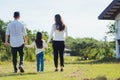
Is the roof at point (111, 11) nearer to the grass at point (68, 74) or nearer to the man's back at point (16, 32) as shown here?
the grass at point (68, 74)

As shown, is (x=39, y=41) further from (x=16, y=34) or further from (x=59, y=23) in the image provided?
(x=59, y=23)

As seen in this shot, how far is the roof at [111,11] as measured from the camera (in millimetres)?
31388

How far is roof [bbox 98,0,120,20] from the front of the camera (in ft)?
103

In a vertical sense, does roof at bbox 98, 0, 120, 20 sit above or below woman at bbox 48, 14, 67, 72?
above

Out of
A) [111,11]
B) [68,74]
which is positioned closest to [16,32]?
[68,74]

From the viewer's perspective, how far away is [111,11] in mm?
32938

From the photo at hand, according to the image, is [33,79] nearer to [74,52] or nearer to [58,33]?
[58,33]

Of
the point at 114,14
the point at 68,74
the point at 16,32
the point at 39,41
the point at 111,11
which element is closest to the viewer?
the point at 68,74

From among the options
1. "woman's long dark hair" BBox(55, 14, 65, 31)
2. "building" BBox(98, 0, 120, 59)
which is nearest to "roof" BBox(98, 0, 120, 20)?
"building" BBox(98, 0, 120, 59)

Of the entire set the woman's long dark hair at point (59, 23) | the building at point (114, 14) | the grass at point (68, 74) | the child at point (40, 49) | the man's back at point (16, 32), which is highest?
the building at point (114, 14)

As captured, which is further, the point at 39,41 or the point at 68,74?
the point at 39,41

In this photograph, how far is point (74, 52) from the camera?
72.9 m

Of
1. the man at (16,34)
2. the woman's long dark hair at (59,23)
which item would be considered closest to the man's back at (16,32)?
the man at (16,34)

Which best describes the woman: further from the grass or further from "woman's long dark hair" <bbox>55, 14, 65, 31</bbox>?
the grass
